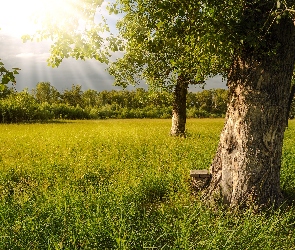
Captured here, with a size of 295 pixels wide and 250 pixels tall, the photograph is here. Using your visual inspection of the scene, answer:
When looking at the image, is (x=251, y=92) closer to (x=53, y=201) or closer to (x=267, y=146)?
(x=267, y=146)

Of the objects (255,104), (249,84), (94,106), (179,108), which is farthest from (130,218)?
(94,106)

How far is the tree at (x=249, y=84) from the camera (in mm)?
5625

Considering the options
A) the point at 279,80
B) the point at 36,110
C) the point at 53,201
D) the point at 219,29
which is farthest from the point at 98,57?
the point at 36,110

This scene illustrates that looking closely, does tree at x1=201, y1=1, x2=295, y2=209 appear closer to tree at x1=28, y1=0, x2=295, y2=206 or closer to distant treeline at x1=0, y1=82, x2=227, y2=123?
tree at x1=28, y1=0, x2=295, y2=206

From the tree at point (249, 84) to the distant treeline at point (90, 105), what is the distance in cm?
460

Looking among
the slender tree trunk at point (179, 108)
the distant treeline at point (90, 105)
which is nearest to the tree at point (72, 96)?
the distant treeline at point (90, 105)

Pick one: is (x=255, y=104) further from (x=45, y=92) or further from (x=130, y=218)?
(x=45, y=92)

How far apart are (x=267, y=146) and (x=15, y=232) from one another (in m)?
5.10

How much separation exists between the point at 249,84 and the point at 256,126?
903 mm

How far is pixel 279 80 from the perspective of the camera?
19.1ft

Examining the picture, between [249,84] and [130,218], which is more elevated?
[249,84]

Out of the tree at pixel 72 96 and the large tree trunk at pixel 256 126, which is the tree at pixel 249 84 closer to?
the large tree trunk at pixel 256 126

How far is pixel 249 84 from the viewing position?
232 inches

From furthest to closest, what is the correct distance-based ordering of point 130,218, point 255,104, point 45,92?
point 45,92 → point 255,104 → point 130,218
